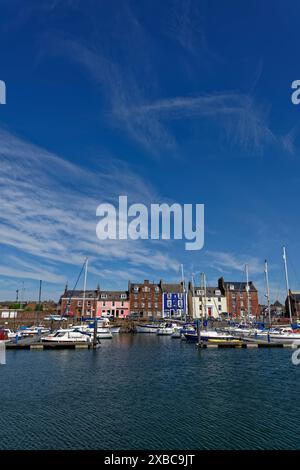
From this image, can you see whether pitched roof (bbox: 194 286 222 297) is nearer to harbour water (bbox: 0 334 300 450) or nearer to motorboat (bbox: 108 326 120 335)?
motorboat (bbox: 108 326 120 335)

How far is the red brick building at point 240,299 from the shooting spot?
123125 mm

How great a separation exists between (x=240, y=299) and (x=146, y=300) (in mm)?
33342

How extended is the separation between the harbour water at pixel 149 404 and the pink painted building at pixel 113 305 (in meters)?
72.7

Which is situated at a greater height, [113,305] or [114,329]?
[113,305]

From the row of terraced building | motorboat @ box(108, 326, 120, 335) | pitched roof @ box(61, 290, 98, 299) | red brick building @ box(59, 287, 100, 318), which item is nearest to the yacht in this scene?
motorboat @ box(108, 326, 120, 335)

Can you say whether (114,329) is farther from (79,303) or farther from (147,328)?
(79,303)

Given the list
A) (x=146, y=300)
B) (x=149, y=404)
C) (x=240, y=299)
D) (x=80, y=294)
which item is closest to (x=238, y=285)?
(x=240, y=299)

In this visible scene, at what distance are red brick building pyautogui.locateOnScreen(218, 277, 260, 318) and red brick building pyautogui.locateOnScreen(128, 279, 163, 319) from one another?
24.9 meters

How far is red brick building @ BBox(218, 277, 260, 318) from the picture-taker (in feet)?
404

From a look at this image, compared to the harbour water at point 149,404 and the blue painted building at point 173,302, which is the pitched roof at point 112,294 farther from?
the harbour water at point 149,404

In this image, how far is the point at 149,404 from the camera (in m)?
25.7
